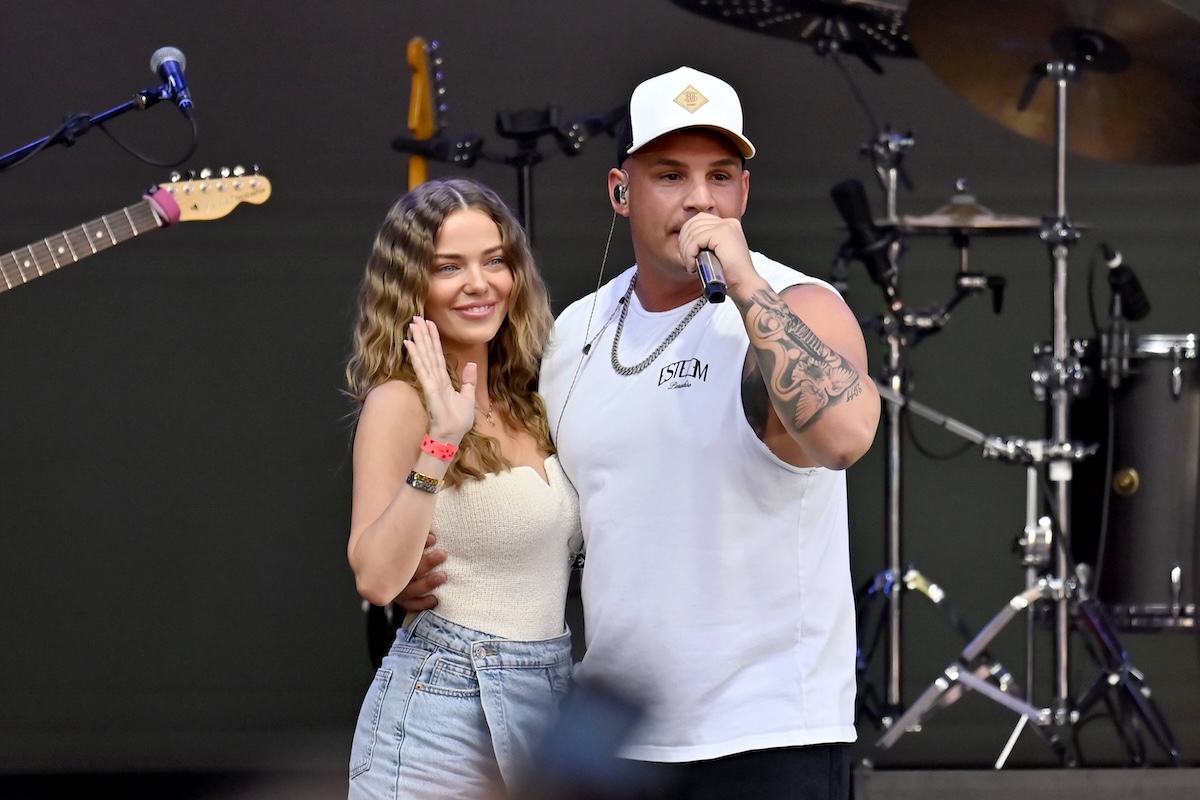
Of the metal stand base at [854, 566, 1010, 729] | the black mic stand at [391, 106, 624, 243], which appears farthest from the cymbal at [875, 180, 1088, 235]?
the metal stand base at [854, 566, 1010, 729]

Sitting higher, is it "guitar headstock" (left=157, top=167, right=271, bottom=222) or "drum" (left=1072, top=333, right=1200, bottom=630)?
"guitar headstock" (left=157, top=167, right=271, bottom=222)

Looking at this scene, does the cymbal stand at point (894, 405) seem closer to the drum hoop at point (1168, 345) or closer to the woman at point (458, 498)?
the drum hoop at point (1168, 345)

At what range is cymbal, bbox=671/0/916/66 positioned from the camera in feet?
12.2

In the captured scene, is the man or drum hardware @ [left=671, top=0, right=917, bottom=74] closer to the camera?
the man

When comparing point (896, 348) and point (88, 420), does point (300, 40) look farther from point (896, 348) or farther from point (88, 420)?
point (896, 348)

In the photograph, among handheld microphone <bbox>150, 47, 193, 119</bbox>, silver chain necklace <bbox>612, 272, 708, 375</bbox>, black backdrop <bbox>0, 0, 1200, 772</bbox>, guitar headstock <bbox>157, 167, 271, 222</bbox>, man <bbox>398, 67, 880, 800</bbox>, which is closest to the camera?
man <bbox>398, 67, 880, 800</bbox>

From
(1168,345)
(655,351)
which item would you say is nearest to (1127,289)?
(1168,345)

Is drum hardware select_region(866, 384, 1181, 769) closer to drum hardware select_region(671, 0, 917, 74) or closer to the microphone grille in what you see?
drum hardware select_region(671, 0, 917, 74)

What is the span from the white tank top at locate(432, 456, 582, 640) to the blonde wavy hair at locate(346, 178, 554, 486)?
0.14 ft

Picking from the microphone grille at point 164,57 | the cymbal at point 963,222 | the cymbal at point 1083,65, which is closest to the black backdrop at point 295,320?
the cymbal at point 1083,65

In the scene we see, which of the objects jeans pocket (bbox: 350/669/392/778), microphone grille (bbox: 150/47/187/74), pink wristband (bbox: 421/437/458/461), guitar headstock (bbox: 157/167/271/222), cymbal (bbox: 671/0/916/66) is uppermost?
cymbal (bbox: 671/0/916/66)

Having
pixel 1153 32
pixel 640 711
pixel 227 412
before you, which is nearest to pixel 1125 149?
pixel 1153 32

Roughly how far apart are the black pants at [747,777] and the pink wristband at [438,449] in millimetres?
513

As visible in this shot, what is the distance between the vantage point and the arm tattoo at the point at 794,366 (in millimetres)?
1697
